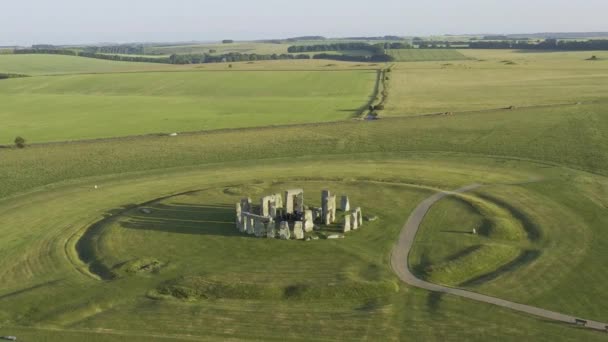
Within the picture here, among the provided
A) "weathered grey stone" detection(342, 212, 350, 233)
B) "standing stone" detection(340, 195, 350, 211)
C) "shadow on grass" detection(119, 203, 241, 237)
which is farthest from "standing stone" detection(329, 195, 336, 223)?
"shadow on grass" detection(119, 203, 241, 237)

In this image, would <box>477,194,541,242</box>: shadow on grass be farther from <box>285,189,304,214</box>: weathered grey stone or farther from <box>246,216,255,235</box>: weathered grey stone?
<box>246,216,255,235</box>: weathered grey stone

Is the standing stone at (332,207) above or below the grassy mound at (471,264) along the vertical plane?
above

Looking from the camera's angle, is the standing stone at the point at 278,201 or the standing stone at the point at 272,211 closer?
the standing stone at the point at 272,211

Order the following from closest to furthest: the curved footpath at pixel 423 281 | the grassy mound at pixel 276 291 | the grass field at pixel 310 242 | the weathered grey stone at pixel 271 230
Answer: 1. the curved footpath at pixel 423 281
2. the grass field at pixel 310 242
3. the grassy mound at pixel 276 291
4. the weathered grey stone at pixel 271 230

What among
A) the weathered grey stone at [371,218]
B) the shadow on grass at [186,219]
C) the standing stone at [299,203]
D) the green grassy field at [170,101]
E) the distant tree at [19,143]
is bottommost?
the shadow on grass at [186,219]

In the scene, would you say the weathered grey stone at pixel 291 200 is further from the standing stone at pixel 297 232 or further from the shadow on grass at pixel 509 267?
the shadow on grass at pixel 509 267

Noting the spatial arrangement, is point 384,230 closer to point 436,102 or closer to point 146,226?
point 146,226

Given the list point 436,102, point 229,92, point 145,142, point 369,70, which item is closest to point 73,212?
point 145,142

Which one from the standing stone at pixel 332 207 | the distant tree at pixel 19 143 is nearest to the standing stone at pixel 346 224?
the standing stone at pixel 332 207

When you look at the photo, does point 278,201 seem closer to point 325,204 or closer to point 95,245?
point 325,204
